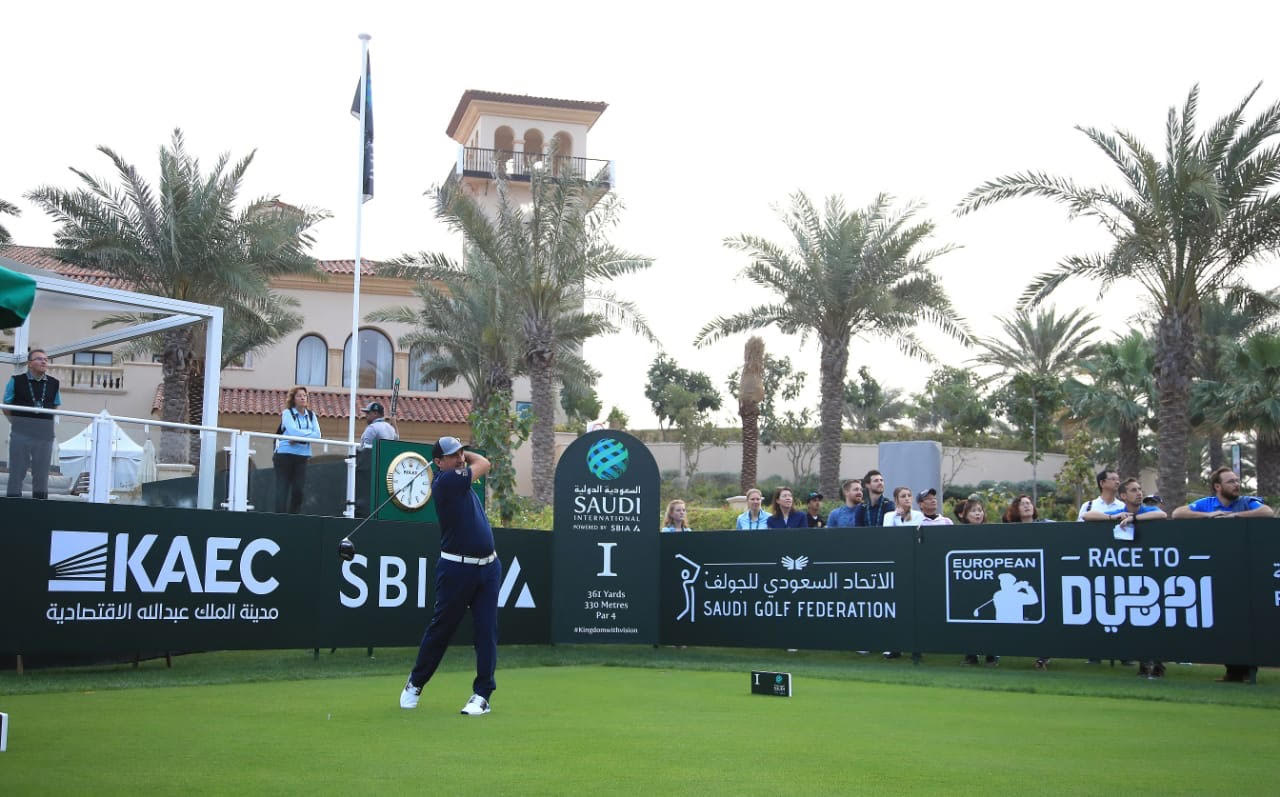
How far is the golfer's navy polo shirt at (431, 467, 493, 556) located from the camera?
922 cm

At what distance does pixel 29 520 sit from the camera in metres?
12.1

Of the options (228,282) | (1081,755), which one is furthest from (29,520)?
(228,282)

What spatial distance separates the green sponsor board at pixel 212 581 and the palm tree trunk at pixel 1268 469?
28595 mm

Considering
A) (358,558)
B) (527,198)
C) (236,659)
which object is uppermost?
(527,198)

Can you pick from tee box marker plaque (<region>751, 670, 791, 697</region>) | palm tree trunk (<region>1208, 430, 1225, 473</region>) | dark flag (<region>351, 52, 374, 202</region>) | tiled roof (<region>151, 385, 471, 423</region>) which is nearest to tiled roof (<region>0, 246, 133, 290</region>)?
tiled roof (<region>151, 385, 471, 423</region>)

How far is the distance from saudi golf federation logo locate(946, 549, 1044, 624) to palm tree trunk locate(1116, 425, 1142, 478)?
29.9 metres

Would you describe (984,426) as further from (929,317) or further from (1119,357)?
(929,317)

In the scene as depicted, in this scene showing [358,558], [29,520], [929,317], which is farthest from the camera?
[929,317]

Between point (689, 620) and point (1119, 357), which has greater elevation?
point (1119, 357)

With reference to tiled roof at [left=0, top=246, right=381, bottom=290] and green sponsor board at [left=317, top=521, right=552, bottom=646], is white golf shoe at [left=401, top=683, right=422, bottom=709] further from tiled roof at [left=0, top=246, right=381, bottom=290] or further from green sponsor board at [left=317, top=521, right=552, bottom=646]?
tiled roof at [left=0, top=246, right=381, bottom=290]

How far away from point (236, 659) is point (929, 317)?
76.9 ft

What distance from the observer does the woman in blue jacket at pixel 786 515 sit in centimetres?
1717

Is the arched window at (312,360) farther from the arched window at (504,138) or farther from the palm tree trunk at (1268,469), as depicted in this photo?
the palm tree trunk at (1268,469)

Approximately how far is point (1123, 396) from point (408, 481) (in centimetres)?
3227
